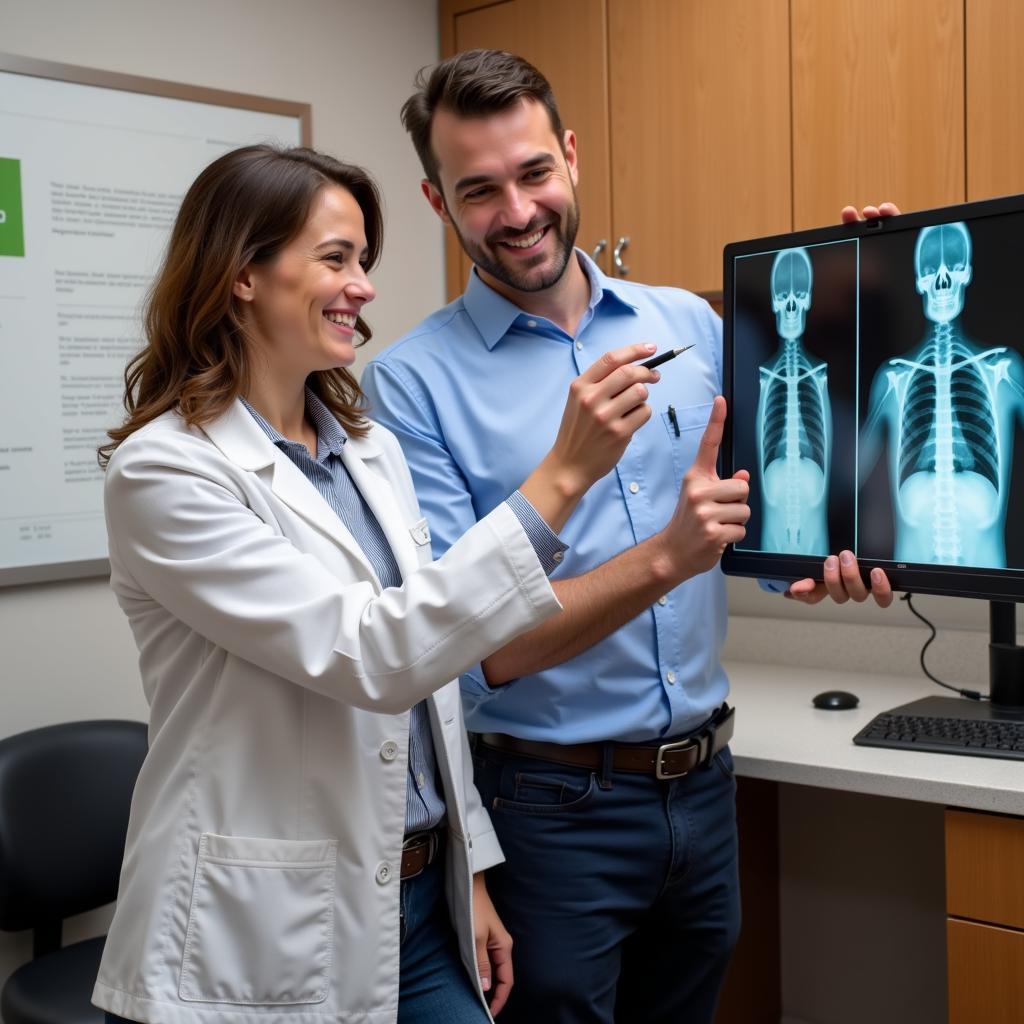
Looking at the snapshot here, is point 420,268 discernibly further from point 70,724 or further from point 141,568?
point 141,568

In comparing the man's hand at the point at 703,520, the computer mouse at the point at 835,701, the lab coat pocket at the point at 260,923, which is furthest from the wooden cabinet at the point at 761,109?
the lab coat pocket at the point at 260,923

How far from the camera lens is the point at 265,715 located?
1106 mm

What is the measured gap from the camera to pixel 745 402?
4.95 ft

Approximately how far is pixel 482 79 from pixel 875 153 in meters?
0.87

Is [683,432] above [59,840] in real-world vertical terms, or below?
above

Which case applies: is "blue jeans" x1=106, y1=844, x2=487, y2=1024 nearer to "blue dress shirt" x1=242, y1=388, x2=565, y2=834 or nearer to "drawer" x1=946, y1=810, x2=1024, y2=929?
"blue dress shirt" x1=242, y1=388, x2=565, y2=834

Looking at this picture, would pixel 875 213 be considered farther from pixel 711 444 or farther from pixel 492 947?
pixel 492 947

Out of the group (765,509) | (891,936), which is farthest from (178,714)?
(891,936)

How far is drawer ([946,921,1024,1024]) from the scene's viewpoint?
1.52 meters

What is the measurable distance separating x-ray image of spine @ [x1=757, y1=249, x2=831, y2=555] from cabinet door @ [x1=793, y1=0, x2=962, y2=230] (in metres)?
0.61

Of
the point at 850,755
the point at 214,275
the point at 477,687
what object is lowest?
the point at 850,755

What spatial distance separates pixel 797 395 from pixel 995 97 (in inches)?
29.7

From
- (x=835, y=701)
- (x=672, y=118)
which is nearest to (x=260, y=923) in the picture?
(x=835, y=701)

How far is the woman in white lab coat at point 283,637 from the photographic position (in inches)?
41.9
